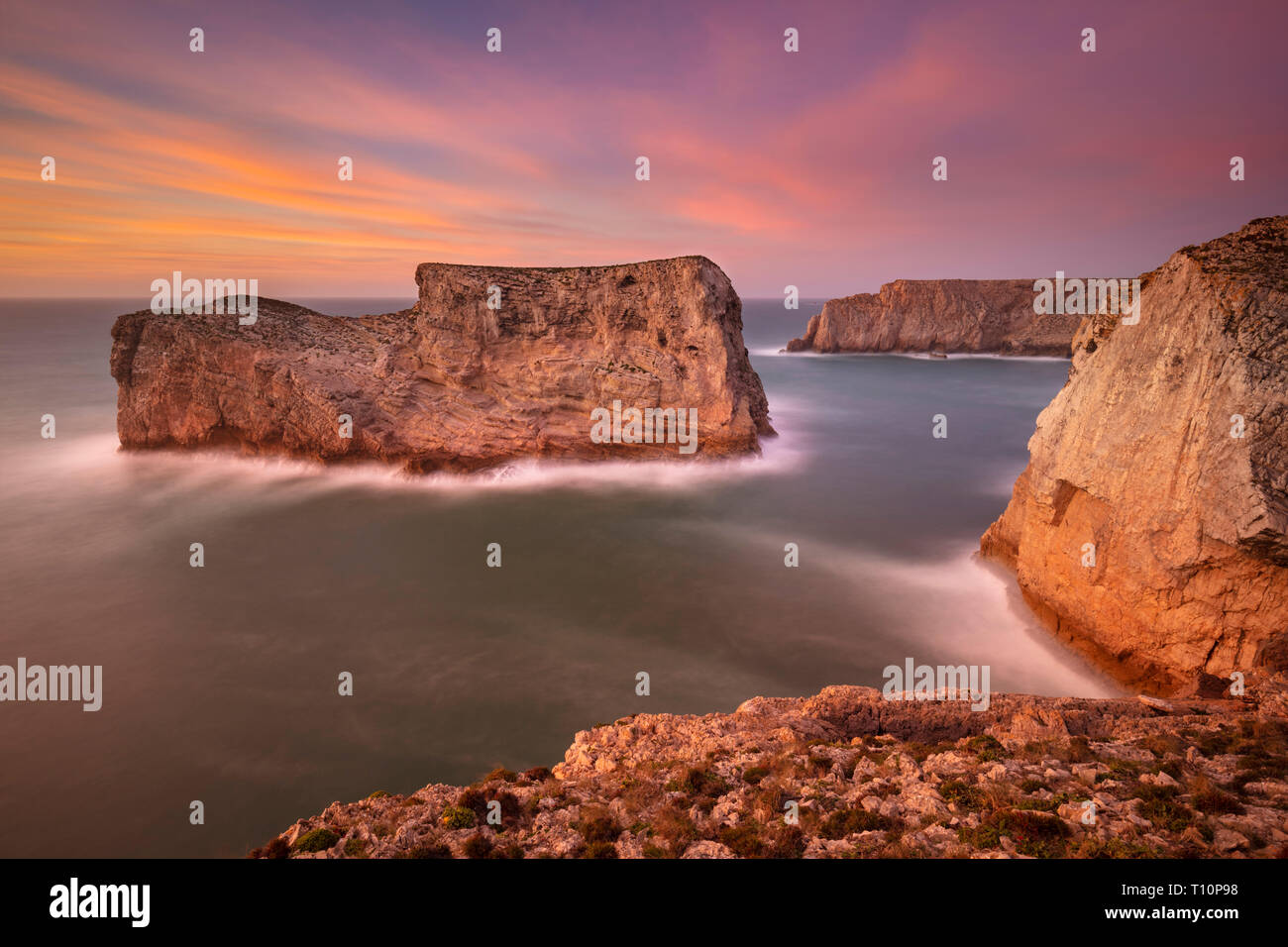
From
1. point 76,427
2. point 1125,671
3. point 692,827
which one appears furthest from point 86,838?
point 76,427

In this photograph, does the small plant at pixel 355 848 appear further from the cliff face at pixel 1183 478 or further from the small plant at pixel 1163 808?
the cliff face at pixel 1183 478

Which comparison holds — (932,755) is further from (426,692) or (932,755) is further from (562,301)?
(562,301)

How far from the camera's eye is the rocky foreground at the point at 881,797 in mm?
5121

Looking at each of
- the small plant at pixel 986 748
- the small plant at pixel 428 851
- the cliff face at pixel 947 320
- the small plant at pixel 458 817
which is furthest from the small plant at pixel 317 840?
the cliff face at pixel 947 320

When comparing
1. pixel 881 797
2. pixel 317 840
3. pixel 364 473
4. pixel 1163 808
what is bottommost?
pixel 317 840

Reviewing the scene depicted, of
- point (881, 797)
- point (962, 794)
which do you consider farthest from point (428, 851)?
point (962, 794)

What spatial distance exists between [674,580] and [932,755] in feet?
33.6

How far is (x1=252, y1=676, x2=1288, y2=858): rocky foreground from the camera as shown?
202 inches

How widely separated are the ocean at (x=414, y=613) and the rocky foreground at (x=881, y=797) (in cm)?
376

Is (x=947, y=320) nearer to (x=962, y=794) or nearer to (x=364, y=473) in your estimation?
(x=364, y=473)

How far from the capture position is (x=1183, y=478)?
978 cm

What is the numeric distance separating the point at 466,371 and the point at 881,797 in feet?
79.6

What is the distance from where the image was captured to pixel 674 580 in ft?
54.2

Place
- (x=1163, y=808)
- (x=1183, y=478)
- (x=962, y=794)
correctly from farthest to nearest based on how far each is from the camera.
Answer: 1. (x=1183, y=478)
2. (x=962, y=794)
3. (x=1163, y=808)
